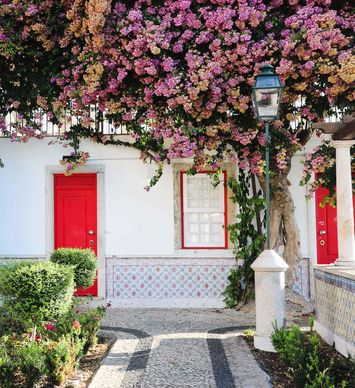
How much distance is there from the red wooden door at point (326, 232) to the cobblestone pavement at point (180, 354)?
1.95 m

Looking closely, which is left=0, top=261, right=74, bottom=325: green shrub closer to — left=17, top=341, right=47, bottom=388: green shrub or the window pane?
left=17, top=341, right=47, bottom=388: green shrub

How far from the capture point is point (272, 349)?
600 cm

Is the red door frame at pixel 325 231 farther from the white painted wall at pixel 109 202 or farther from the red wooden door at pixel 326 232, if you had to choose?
the white painted wall at pixel 109 202

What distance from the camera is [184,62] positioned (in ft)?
24.6

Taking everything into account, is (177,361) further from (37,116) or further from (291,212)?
(37,116)

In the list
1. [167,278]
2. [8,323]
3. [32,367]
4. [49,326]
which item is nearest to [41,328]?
[49,326]

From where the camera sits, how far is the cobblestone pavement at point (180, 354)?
194 inches

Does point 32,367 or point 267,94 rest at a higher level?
point 267,94

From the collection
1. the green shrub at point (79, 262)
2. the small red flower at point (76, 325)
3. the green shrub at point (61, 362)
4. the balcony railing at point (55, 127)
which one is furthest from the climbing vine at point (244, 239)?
the green shrub at point (61, 362)

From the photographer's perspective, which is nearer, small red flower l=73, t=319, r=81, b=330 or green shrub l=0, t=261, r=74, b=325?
green shrub l=0, t=261, r=74, b=325

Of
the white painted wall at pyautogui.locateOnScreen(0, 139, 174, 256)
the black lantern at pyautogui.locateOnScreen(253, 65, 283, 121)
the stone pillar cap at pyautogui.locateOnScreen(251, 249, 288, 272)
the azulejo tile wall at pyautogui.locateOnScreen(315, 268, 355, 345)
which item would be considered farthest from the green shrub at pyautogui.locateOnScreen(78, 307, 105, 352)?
the white painted wall at pyautogui.locateOnScreen(0, 139, 174, 256)

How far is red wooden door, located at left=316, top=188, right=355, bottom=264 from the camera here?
9727 mm

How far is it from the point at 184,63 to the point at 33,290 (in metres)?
3.86

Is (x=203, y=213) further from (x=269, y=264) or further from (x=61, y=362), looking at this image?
(x=61, y=362)
